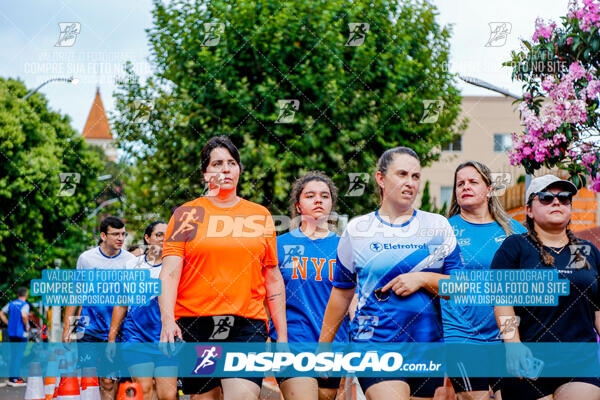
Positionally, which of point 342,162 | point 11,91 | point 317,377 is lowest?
point 317,377

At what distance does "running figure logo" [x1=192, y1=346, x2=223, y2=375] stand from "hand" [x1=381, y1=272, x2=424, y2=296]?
1361mm

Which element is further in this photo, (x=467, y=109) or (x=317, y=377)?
(x=467, y=109)

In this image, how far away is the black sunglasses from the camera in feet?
19.5

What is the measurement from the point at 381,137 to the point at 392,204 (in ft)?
42.9

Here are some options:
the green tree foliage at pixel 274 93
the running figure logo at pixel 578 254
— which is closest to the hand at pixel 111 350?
the running figure logo at pixel 578 254

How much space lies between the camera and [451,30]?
2028cm

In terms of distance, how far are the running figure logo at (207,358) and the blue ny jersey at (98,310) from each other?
3.73 m

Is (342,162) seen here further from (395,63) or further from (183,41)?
(183,41)

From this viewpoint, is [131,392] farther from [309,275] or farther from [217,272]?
[217,272]

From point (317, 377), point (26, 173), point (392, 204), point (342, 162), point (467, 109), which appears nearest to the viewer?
point (392, 204)

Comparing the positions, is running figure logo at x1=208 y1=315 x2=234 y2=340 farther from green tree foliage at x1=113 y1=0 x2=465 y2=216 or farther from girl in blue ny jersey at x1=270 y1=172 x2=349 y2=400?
green tree foliage at x1=113 y1=0 x2=465 y2=216

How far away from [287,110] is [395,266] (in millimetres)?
11987

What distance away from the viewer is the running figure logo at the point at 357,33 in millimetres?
18203

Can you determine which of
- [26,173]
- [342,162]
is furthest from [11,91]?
[342,162]
